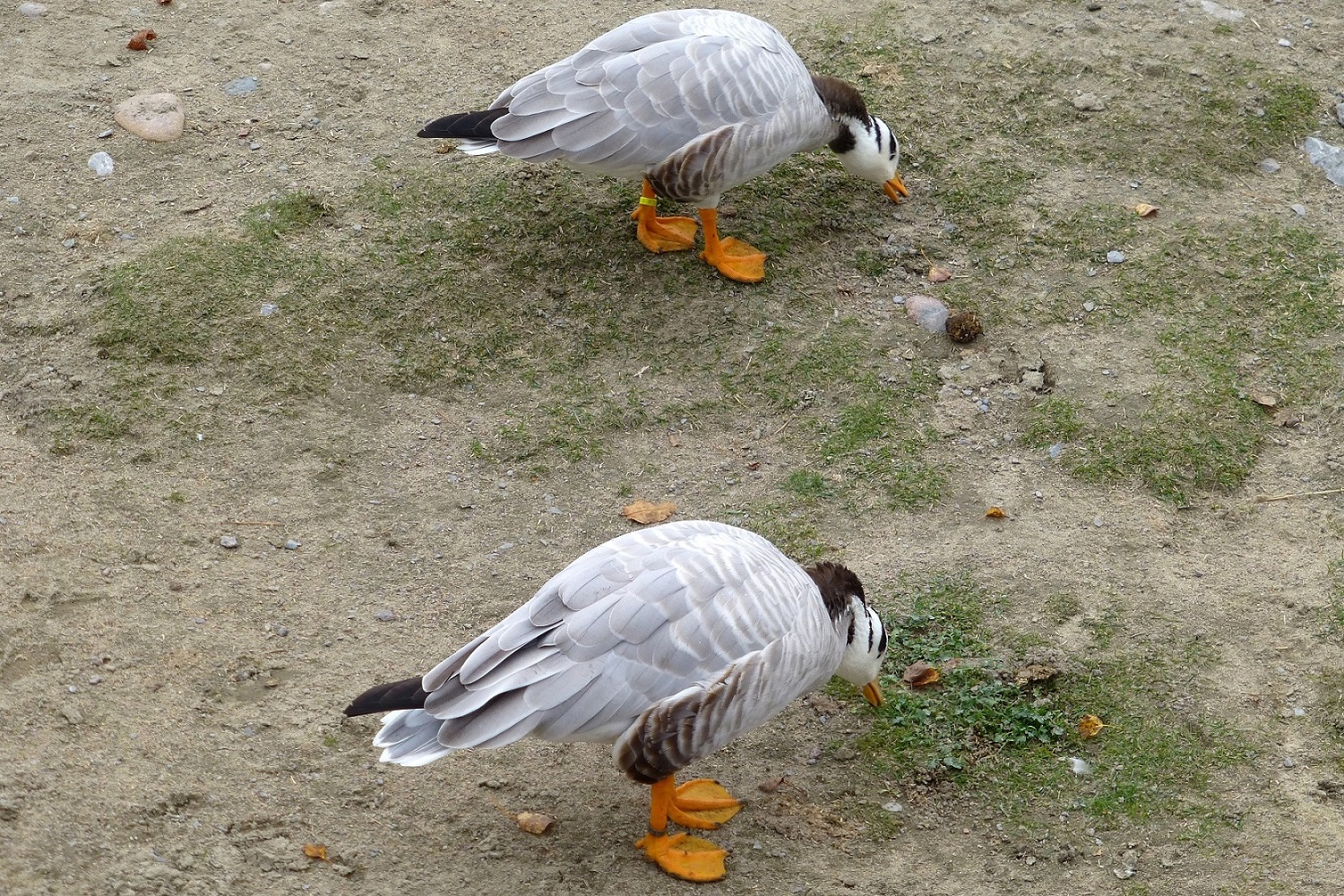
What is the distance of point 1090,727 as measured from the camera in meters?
4.56

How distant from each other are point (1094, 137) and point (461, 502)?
4161 millimetres

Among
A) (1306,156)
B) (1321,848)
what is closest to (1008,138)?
(1306,156)

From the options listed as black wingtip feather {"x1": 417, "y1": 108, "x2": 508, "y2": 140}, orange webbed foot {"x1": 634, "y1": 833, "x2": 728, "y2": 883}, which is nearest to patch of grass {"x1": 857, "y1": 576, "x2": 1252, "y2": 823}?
orange webbed foot {"x1": 634, "y1": 833, "x2": 728, "y2": 883}

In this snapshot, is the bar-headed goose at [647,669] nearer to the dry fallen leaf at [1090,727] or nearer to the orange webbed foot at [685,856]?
the orange webbed foot at [685,856]

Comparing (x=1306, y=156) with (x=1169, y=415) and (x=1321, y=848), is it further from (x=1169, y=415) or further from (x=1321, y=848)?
(x=1321, y=848)

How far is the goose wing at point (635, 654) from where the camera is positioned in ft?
12.7

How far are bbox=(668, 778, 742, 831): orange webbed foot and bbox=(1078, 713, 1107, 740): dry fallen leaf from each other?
1.24 metres

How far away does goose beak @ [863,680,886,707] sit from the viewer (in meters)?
4.65

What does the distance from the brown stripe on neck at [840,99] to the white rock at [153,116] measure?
345cm

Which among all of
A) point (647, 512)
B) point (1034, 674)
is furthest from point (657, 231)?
point (1034, 674)

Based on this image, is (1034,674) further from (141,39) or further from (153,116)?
(141,39)

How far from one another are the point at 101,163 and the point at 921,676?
499 cm

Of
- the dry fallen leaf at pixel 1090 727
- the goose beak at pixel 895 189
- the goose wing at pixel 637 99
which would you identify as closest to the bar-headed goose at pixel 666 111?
the goose wing at pixel 637 99

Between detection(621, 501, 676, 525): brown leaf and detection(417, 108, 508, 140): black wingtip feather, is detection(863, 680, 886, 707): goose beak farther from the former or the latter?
detection(417, 108, 508, 140): black wingtip feather
